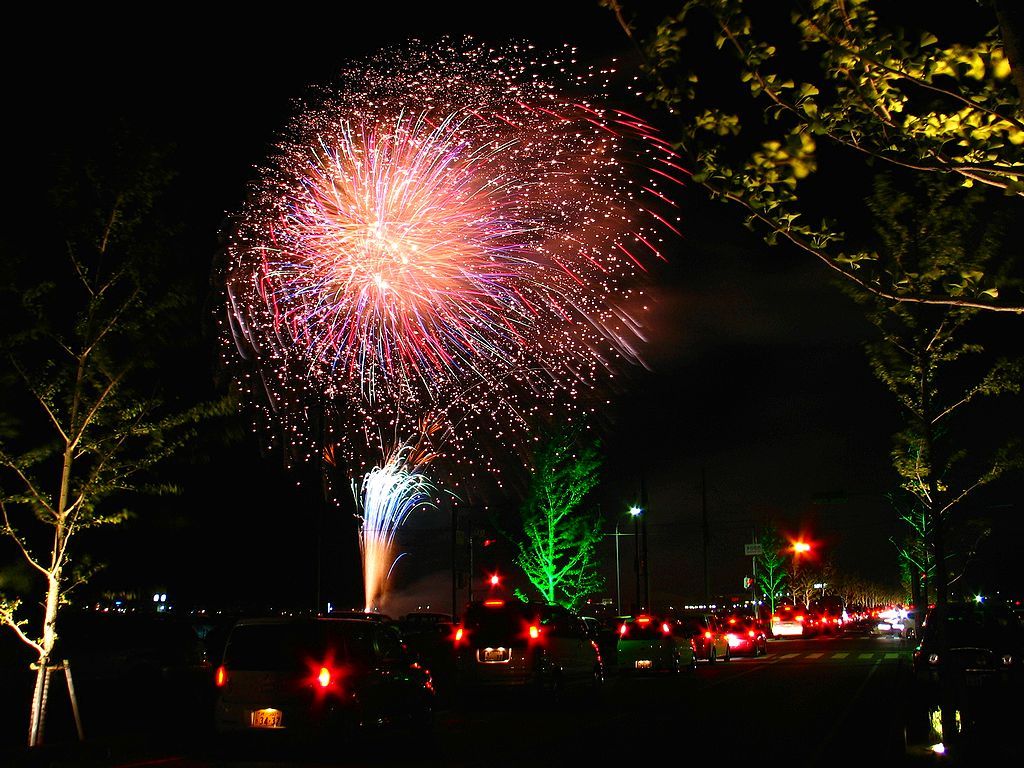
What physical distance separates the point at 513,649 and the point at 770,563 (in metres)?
81.2

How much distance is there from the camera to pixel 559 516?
4703 centimetres

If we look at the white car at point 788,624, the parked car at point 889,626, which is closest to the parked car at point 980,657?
the white car at point 788,624

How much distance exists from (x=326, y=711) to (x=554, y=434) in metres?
34.5

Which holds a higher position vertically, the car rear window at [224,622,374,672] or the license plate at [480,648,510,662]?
the car rear window at [224,622,374,672]

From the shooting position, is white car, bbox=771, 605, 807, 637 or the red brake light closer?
Answer: the red brake light

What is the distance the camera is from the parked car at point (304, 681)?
12766 millimetres

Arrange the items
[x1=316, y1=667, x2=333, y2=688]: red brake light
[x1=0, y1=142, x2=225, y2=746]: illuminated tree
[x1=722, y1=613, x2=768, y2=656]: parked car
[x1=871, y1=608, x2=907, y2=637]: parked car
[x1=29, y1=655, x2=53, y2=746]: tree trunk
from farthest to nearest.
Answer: [x1=871, y1=608, x2=907, y2=637]: parked car → [x1=722, y1=613, x2=768, y2=656]: parked car → [x1=0, y1=142, x2=225, y2=746]: illuminated tree → [x1=29, y1=655, x2=53, y2=746]: tree trunk → [x1=316, y1=667, x2=333, y2=688]: red brake light

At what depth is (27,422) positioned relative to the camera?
1714 centimetres

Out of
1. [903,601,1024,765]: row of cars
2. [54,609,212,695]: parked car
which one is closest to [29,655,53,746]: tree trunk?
[54,609,212,695]: parked car

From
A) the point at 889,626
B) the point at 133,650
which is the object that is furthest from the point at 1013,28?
the point at 889,626

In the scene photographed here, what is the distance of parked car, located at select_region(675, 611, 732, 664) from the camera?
35.1 metres

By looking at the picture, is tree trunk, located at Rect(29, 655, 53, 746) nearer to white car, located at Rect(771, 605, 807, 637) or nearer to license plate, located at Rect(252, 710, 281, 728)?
license plate, located at Rect(252, 710, 281, 728)

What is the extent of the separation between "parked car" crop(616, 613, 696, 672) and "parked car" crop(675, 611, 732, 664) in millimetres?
1908

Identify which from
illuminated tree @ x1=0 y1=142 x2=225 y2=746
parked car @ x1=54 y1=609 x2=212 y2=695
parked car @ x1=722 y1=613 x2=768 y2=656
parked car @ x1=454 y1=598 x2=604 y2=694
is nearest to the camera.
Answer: illuminated tree @ x1=0 y1=142 x2=225 y2=746
